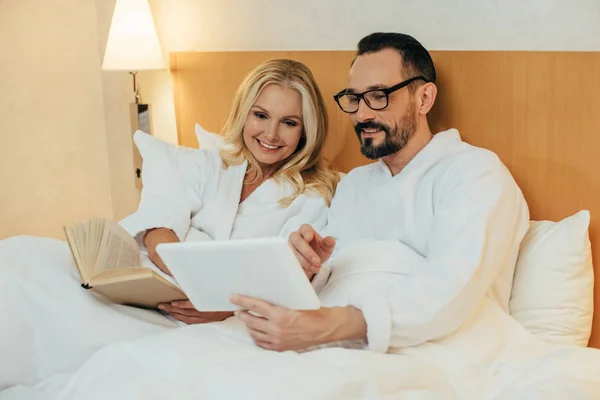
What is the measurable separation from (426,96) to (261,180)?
668 mm

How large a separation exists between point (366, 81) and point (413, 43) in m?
0.16

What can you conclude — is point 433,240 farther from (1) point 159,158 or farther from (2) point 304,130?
(1) point 159,158

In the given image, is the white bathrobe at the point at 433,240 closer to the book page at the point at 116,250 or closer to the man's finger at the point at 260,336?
the man's finger at the point at 260,336

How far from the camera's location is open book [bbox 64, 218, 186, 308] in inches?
72.3

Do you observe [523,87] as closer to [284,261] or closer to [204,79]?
[284,261]

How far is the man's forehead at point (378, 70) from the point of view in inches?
78.5

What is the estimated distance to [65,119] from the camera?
3877mm

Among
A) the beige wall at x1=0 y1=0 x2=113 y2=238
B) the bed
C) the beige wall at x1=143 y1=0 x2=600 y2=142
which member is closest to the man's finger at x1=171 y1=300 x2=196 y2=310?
the bed

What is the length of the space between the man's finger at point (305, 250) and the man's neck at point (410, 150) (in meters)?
0.35

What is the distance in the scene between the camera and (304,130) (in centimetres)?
245

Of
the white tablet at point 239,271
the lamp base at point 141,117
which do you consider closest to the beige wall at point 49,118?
the lamp base at point 141,117

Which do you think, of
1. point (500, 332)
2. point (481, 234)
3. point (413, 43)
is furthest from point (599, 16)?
point (500, 332)

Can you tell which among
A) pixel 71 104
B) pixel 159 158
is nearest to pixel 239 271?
pixel 159 158

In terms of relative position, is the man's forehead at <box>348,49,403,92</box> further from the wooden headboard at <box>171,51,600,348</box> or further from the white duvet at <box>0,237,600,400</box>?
the white duvet at <box>0,237,600,400</box>
